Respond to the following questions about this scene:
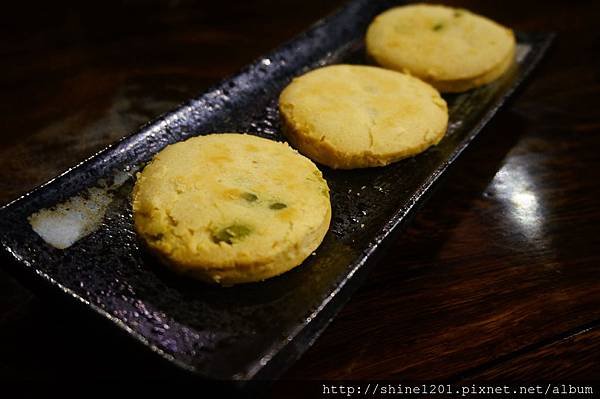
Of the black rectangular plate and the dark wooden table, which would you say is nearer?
the black rectangular plate

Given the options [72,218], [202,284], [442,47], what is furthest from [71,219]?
[442,47]

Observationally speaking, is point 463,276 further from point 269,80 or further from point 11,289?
point 11,289

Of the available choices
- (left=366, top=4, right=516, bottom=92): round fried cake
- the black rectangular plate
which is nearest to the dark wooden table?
the black rectangular plate

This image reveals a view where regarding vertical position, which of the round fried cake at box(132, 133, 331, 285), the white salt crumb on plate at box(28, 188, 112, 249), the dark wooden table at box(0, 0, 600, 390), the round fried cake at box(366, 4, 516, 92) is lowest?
the dark wooden table at box(0, 0, 600, 390)

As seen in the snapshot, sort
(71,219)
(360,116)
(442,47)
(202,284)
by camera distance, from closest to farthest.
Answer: (202,284) → (71,219) → (360,116) → (442,47)

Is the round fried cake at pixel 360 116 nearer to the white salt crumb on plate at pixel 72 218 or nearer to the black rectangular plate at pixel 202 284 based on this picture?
the black rectangular plate at pixel 202 284

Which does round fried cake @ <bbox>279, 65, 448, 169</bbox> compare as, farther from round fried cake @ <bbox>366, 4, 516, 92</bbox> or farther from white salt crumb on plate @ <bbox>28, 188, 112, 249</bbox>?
white salt crumb on plate @ <bbox>28, 188, 112, 249</bbox>

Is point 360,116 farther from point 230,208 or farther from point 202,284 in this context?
point 202,284
